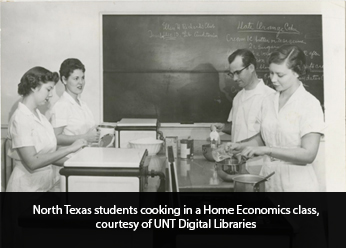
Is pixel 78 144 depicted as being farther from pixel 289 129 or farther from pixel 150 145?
pixel 289 129

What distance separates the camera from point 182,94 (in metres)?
2.24

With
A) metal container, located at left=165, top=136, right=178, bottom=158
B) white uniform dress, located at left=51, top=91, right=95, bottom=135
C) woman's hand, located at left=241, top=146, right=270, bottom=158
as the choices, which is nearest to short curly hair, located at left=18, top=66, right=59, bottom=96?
white uniform dress, located at left=51, top=91, right=95, bottom=135

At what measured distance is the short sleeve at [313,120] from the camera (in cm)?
181

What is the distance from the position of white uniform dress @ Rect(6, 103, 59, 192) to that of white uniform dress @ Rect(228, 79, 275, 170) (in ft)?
3.58

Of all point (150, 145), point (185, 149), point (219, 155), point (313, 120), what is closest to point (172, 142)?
point (185, 149)

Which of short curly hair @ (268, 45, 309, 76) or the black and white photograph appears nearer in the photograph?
the black and white photograph

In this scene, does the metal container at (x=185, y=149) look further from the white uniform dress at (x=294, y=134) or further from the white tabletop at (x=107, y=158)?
the white tabletop at (x=107, y=158)

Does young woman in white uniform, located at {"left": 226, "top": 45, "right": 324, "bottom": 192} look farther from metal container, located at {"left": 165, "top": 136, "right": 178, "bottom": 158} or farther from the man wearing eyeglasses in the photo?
metal container, located at {"left": 165, "top": 136, "right": 178, "bottom": 158}

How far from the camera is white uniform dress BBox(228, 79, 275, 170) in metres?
2.06

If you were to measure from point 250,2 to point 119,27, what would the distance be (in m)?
0.79

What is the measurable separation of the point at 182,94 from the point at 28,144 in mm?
972

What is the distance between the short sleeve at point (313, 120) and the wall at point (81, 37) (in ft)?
0.14

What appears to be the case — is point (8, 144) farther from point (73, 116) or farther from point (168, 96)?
point (168, 96)
